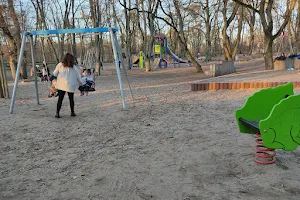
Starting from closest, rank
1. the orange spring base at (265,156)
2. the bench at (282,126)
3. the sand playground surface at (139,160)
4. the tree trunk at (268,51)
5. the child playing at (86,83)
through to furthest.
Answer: the sand playground surface at (139,160), the bench at (282,126), the orange spring base at (265,156), the child playing at (86,83), the tree trunk at (268,51)

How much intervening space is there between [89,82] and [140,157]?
397 centimetres

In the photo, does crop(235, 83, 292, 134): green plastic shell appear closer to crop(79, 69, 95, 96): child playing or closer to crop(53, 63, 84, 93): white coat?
crop(53, 63, 84, 93): white coat

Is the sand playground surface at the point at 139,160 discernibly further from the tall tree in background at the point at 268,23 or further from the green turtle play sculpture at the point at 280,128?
the tall tree in background at the point at 268,23

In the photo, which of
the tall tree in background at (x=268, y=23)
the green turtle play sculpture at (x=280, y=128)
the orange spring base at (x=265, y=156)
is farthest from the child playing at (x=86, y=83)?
the tall tree in background at (x=268, y=23)

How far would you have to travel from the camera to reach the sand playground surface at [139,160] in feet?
8.66

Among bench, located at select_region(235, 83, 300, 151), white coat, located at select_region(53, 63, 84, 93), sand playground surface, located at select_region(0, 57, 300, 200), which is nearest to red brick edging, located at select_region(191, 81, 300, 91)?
sand playground surface, located at select_region(0, 57, 300, 200)

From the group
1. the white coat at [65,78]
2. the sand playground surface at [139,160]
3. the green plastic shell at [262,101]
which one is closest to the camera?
the sand playground surface at [139,160]

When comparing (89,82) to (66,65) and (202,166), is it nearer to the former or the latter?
(66,65)

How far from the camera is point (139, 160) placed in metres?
3.45

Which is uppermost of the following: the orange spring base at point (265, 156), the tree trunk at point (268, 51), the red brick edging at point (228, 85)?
the tree trunk at point (268, 51)

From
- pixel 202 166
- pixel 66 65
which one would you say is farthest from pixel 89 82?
pixel 202 166

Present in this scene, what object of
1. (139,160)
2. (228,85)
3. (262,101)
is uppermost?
(262,101)

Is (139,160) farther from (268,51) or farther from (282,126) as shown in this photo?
(268,51)

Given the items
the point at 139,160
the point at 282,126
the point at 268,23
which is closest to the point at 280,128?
the point at 282,126
